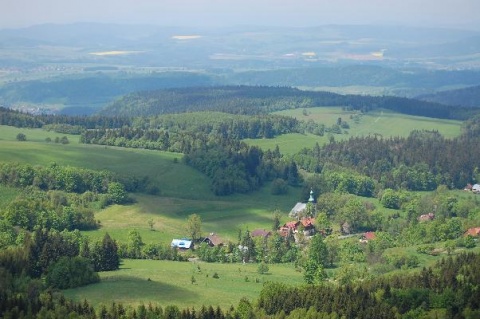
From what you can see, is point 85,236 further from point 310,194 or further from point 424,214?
point 424,214

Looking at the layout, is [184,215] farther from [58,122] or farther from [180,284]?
[58,122]

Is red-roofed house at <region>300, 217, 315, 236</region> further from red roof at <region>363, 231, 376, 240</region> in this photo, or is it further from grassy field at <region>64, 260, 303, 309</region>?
grassy field at <region>64, 260, 303, 309</region>

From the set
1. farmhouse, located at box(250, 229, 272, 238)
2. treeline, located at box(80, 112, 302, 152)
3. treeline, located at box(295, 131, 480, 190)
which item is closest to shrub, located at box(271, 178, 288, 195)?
treeline, located at box(295, 131, 480, 190)

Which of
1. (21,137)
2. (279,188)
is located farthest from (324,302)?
(21,137)

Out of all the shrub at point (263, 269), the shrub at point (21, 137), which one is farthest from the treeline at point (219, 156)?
the shrub at point (263, 269)

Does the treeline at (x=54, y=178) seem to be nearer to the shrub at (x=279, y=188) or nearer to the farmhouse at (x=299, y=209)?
the shrub at (x=279, y=188)

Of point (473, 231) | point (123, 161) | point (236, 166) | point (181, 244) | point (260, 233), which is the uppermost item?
point (123, 161)
